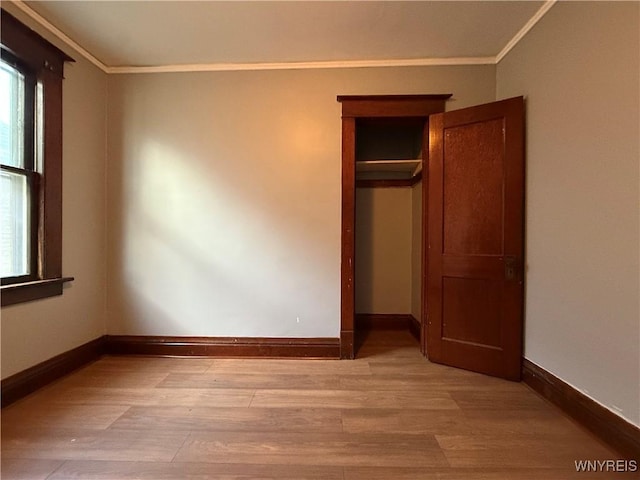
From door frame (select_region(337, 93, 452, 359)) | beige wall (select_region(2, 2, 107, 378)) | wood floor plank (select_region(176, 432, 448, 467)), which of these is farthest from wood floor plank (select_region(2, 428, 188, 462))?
door frame (select_region(337, 93, 452, 359))

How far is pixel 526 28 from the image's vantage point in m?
2.41

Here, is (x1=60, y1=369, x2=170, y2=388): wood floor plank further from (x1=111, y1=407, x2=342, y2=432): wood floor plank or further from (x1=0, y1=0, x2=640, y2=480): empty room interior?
(x1=111, y1=407, x2=342, y2=432): wood floor plank

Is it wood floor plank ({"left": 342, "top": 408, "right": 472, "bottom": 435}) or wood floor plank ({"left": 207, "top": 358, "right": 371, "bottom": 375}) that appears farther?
wood floor plank ({"left": 207, "top": 358, "right": 371, "bottom": 375})

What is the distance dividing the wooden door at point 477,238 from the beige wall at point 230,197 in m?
0.49

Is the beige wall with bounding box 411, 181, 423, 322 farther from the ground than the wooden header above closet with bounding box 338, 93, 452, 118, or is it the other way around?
the wooden header above closet with bounding box 338, 93, 452, 118

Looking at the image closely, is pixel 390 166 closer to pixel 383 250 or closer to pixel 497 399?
pixel 383 250

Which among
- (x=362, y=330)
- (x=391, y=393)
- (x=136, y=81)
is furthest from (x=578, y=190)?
(x=136, y=81)

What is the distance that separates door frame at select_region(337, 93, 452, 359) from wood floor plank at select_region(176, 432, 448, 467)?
118cm

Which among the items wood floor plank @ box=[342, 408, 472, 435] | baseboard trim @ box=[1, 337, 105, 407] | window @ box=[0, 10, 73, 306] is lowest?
wood floor plank @ box=[342, 408, 472, 435]

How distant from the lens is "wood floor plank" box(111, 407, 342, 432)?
183 cm

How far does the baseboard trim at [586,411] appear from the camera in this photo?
1591mm

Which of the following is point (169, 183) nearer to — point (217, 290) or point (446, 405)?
point (217, 290)

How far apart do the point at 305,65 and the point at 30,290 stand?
2660 mm

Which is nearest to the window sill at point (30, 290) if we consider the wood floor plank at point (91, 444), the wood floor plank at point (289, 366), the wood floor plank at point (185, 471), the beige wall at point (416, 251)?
the wood floor plank at point (91, 444)
